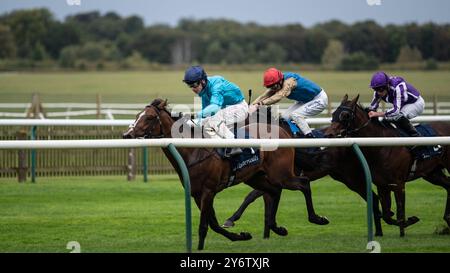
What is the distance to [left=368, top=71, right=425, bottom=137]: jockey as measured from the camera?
408 inches

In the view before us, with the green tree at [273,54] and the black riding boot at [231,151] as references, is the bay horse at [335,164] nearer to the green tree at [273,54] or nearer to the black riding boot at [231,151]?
the black riding boot at [231,151]

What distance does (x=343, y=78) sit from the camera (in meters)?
37.3

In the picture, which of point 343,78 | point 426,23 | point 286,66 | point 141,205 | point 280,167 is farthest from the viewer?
point 286,66

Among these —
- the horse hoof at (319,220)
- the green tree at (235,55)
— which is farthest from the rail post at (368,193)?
the green tree at (235,55)

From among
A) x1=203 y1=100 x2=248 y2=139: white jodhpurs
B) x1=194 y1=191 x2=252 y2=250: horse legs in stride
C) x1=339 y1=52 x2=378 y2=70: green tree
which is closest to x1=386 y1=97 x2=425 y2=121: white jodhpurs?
x1=203 y1=100 x2=248 y2=139: white jodhpurs

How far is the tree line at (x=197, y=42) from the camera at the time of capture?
31.8 m

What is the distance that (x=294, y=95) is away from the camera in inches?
430

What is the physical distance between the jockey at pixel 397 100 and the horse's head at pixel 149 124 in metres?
2.47

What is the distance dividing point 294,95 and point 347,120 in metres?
0.95

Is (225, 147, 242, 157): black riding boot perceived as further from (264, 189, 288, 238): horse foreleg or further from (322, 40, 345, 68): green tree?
(322, 40, 345, 68): green tree

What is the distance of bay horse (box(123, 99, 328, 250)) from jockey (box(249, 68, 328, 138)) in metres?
0.75

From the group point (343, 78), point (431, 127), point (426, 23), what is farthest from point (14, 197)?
point (343, 78)
